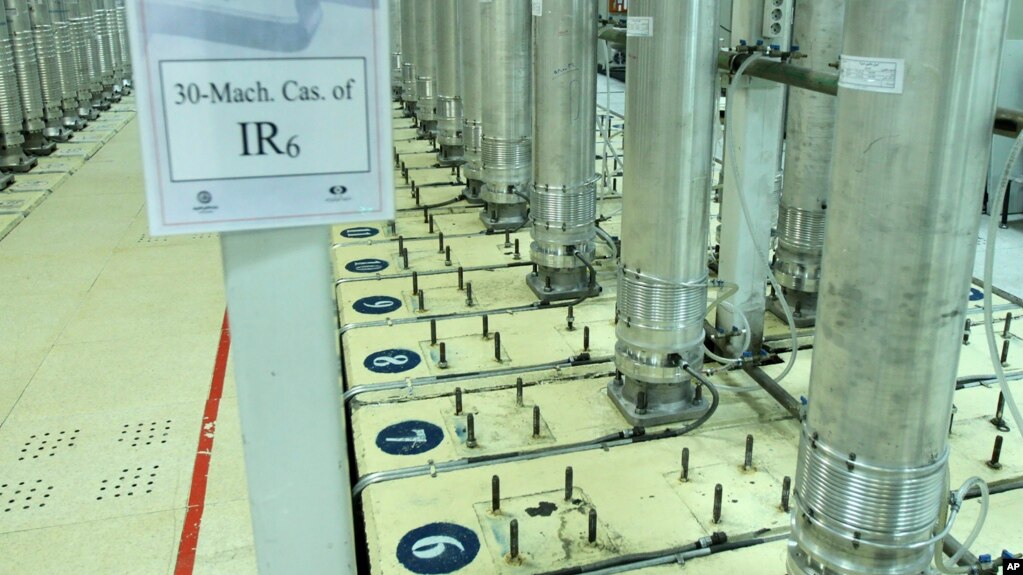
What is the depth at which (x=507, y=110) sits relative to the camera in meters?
5.98

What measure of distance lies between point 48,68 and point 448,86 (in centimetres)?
513

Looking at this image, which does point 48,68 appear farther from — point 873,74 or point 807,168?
point 873,74

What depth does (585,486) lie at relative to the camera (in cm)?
331

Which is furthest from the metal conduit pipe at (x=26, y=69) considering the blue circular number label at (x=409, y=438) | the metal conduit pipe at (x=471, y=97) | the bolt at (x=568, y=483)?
the bolt at (x=568, y=483)

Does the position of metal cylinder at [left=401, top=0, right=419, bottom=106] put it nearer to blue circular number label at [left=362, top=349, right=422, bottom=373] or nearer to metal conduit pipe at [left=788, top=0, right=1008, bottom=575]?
blue circular number label at [left=362, top=349, right=422, bottom=373]

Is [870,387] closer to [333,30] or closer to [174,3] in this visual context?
[333,30]

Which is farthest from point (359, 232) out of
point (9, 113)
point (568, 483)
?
point (9, 113)

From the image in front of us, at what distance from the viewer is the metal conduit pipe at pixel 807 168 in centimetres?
405

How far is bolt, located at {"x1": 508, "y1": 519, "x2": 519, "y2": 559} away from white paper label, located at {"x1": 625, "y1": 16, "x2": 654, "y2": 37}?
186 centimetres

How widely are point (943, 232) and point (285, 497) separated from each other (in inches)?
56.0

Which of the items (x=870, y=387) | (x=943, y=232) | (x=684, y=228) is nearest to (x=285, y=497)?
(x=870, y=387)

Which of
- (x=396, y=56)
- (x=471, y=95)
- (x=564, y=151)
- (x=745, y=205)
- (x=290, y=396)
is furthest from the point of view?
(x=396, y=56)

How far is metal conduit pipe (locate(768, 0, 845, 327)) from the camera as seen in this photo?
405 centimetres

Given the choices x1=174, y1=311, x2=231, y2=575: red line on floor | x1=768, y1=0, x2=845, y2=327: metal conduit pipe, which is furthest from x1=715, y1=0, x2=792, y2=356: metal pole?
x1=174, y1=311, x2=231, y2=575: red line on floor
